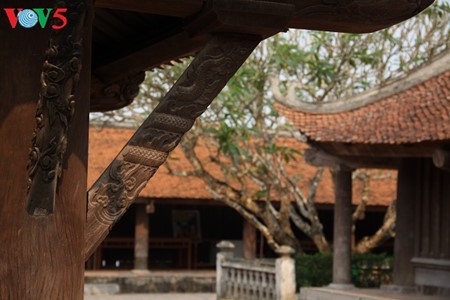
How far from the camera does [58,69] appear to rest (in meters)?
3.85

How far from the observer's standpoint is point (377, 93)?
17.9 m

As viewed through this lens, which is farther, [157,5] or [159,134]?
[159,134]

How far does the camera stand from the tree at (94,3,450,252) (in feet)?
74.0

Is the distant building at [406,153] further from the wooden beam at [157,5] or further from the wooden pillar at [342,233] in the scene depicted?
the wooden beam at [157,5]

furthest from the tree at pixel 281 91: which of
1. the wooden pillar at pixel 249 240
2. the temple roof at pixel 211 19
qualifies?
the temple roof at pixel 211 19

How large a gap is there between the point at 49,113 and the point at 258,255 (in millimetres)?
26561

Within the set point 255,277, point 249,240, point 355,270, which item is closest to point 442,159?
point 355,270

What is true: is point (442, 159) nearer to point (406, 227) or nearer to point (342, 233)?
point (406, 227)

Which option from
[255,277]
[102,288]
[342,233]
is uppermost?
[342,233]

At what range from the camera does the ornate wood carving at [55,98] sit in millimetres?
3852

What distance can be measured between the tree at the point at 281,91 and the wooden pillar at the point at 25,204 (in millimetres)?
17079

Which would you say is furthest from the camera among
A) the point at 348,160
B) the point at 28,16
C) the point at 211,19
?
the point at 348,160

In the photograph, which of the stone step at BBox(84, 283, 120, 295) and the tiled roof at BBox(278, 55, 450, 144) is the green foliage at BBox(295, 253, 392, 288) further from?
the stone step at BBox(84, 283, 120, 295)

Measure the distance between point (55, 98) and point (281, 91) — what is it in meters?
18.6
